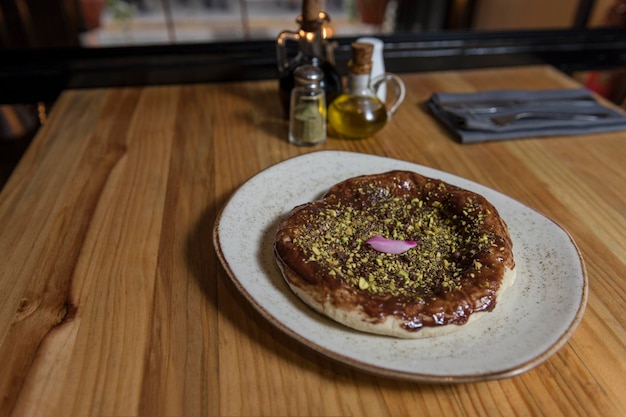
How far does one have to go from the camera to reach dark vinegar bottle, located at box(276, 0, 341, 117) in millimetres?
1248

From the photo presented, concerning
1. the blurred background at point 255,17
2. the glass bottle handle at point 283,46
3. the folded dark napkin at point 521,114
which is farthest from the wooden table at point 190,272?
the blurred background at point 255,17

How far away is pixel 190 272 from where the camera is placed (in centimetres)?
87

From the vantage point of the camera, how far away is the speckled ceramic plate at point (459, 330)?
65 cm

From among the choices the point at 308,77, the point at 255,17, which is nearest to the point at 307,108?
the point at 308,77

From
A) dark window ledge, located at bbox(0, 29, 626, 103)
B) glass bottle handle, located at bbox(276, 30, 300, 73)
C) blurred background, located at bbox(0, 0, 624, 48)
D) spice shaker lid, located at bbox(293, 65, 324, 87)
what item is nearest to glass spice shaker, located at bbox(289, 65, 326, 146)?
spice shaker lid, located at bbox(293, 65, 324, 87)

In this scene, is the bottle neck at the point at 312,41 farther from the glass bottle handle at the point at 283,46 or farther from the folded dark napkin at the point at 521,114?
the folded dark napkin at the point at 521,114

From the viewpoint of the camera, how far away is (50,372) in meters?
0.69

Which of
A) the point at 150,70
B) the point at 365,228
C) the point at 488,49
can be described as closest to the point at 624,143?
the point at 488,49

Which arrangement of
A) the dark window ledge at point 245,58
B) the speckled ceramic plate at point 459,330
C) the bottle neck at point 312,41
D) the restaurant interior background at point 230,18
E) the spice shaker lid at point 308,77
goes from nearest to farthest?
1. the speckled ceramic plate at point 459,330
2. the spice shaker lid at point 308,77
3. the bottle neck at point 312,41
4. the dark window ledge at point 245,58
5. the restaurant interior background at point 230,18

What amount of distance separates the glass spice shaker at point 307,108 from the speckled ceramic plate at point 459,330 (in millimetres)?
216

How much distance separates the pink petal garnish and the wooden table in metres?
0.21

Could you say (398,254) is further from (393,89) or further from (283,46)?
(393,89)

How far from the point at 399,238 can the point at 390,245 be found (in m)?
0.03

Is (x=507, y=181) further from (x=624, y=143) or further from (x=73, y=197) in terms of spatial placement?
(x=73, y=197)
